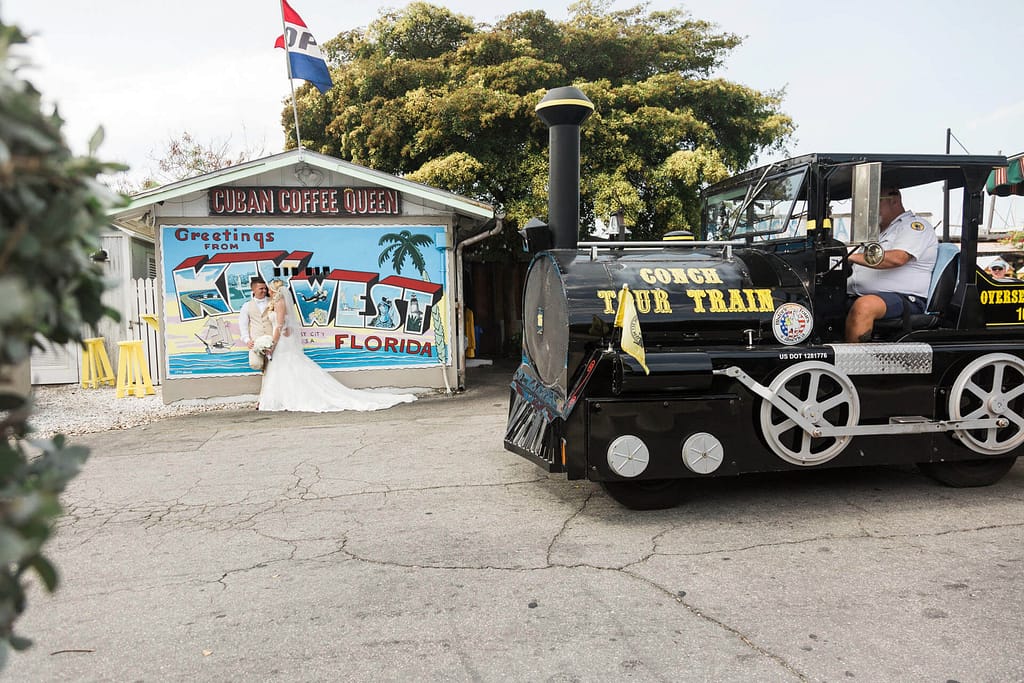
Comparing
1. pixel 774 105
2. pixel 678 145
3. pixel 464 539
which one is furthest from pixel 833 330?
pixel 774 105

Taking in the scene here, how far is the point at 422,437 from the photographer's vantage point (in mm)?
7898

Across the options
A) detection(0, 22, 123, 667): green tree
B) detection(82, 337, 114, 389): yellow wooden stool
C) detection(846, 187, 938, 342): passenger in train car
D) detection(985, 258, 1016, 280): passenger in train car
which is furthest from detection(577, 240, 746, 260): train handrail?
detection(82, 337, 114, 389): yellow wooden stool

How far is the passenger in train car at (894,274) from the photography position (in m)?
5.25

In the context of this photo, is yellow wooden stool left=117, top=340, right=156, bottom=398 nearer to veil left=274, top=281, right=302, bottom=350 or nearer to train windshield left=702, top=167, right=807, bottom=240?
veil left=274, top=281, right=302, bottom=350

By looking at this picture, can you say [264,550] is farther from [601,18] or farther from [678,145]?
[601,18]

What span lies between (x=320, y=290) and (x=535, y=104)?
5710mm

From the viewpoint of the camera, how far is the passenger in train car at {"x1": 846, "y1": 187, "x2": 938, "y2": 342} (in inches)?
207

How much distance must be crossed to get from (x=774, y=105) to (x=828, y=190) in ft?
38.6

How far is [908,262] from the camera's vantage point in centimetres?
533

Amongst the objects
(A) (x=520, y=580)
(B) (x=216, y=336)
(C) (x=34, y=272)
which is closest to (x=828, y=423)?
(A) (x=520, y=580)

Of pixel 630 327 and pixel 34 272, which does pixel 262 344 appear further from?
pixel 34 272

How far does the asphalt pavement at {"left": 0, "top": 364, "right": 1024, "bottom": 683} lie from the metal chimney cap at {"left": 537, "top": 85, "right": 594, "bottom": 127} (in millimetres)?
2939

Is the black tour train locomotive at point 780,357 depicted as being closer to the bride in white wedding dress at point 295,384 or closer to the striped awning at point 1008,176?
the striped awning at point 1008,176

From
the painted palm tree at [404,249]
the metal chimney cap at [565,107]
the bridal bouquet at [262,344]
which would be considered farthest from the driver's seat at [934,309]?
the bridal bouquet at [262,344]
